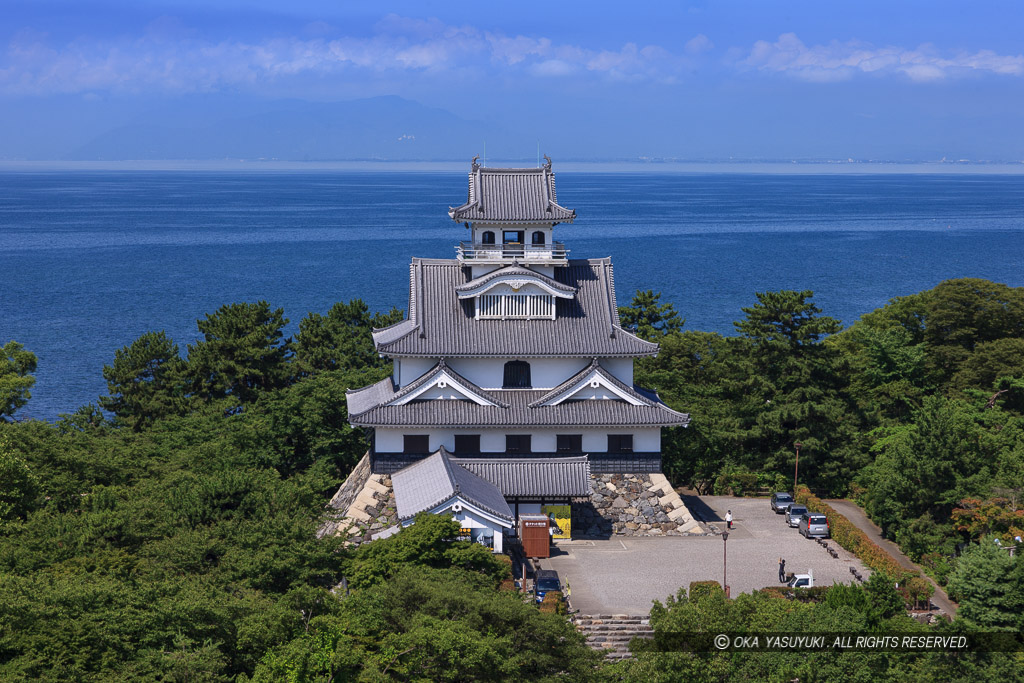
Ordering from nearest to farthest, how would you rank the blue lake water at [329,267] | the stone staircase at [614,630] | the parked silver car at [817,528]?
the stone staircase at [614,630]
the parked silver car at [817,528]
the blue lake water at [329,267]

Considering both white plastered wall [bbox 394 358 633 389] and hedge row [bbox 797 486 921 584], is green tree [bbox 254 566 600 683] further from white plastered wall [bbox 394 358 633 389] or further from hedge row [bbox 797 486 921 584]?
white plastered wall [bbox 394 358 633 389]

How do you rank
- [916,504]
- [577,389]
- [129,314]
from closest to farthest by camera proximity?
[916,504] < [577,389] < [129,314]

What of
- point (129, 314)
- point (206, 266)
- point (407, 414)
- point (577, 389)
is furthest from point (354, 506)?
point (206, 266)

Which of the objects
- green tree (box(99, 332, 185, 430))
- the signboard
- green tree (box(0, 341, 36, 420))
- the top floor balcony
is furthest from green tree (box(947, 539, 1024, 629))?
green tree (box(0, 341, 36, 420))

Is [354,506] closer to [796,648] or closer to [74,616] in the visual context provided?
[74,616]

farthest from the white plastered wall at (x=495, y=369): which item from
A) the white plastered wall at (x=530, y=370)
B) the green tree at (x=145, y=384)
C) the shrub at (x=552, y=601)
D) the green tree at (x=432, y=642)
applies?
the green tree at (x=432, y=642)

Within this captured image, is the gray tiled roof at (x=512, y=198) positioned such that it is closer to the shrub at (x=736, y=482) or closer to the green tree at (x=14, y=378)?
the shrub at (x=736, y=482)

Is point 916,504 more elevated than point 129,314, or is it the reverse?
point 129,314
